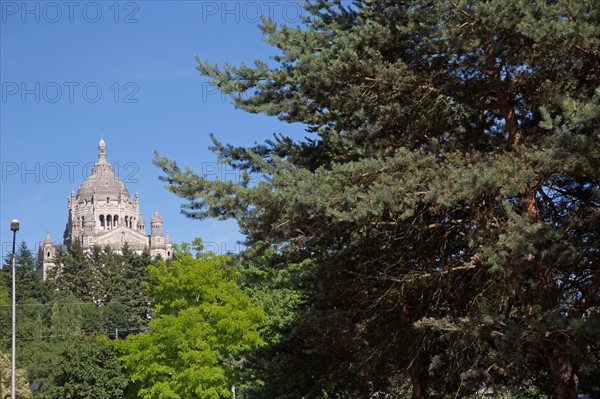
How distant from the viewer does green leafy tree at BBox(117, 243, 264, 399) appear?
42.5 m

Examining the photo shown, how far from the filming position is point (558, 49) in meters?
16.4

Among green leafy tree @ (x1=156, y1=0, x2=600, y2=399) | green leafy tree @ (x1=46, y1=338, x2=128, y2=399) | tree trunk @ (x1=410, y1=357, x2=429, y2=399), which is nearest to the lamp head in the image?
green leafy tree @ (x1=156, y1=0, x2=600, y2=399)

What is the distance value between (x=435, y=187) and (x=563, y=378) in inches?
181

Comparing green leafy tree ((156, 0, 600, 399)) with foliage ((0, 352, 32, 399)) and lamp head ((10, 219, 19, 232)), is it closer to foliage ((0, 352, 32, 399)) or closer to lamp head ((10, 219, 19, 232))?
lamp head ((10, 219, 19, 232))

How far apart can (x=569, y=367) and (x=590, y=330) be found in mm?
3534

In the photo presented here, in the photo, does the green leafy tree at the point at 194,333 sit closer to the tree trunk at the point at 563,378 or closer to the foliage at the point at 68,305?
the foliage at the point at 68,305

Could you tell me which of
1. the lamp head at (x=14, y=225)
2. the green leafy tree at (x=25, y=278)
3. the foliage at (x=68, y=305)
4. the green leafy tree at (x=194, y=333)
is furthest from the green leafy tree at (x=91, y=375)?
the green leafy tree at (x=25, y=278)

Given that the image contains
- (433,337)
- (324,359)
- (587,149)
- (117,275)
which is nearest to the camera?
(587,149)

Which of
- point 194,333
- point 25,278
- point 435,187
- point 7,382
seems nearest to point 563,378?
point 435,187

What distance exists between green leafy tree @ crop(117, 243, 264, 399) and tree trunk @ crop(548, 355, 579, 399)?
79.8ft

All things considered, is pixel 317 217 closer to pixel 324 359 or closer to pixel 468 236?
pixel 468 236

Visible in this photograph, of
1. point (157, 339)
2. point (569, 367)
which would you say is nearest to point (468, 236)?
point (569, 367)

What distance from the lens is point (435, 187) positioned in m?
16.0

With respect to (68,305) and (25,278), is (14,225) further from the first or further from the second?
(25,278)
